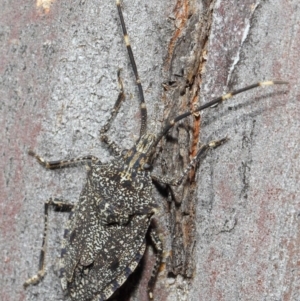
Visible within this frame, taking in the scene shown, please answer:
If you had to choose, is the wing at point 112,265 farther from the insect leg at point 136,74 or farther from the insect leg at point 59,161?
the insect leg at point 136,74

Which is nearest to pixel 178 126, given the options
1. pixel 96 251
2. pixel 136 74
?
pixel 136 74

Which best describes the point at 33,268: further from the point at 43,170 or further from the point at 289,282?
the point at 289,282

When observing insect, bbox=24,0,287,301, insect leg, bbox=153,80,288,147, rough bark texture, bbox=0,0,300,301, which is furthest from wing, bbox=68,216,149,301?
insect leg, bbox=153,80,288,147

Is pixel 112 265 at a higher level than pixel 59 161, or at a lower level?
lower

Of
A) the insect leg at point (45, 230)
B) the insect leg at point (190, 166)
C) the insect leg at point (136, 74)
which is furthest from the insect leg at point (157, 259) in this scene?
the insect leg at point (136, 74)

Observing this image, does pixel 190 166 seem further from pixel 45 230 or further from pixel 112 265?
pixel 45 230

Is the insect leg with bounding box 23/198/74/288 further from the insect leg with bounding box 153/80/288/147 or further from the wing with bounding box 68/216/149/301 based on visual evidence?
the insect leg with bounding box 153/80/288/147

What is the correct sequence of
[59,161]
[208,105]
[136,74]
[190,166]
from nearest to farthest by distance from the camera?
1. [208,105]
2. [190,166]
3. [136,74]
4. [59,161]
